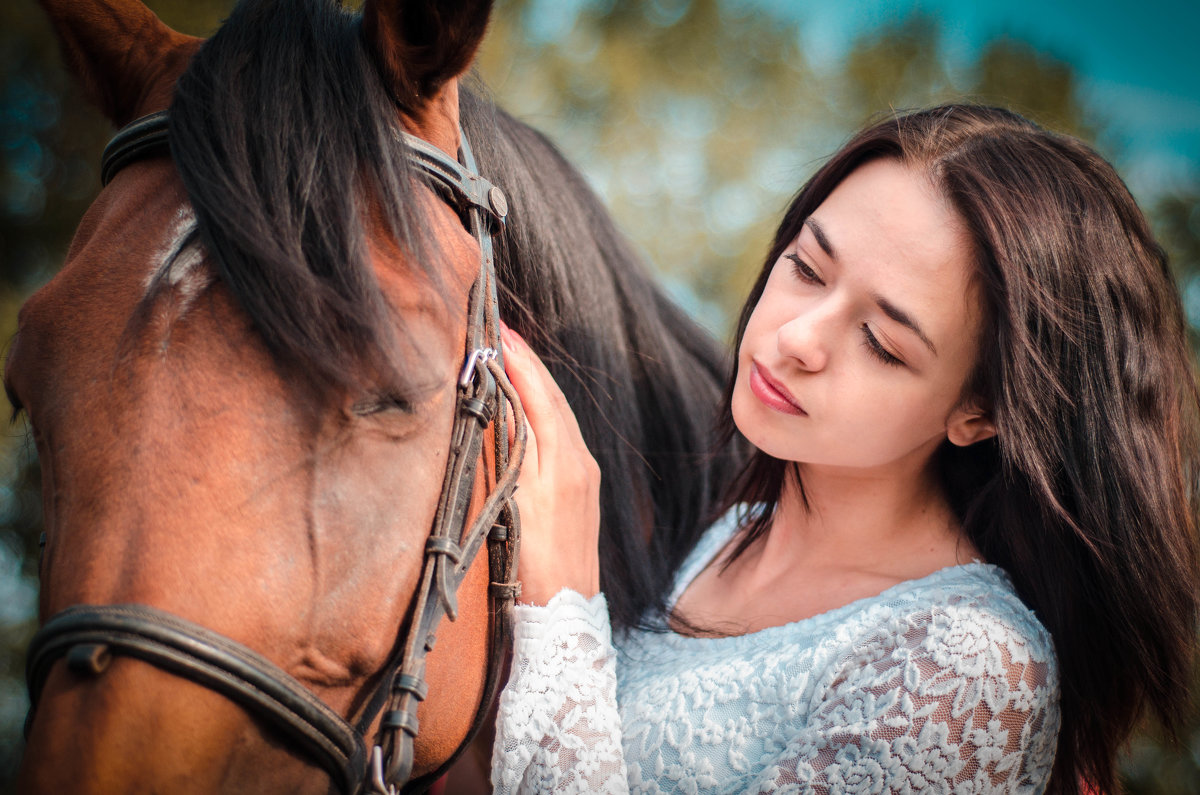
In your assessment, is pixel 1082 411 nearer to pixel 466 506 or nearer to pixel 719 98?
pixel 466 506

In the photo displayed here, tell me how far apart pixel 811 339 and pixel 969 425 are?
35 cm

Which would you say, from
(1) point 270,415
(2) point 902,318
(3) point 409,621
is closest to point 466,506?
(3) point 409,621

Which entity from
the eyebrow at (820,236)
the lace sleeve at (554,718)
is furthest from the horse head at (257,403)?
the eyebrow at (820,236)

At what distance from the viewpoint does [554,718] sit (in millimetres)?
1106

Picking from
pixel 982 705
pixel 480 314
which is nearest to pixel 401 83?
pixel 480 314

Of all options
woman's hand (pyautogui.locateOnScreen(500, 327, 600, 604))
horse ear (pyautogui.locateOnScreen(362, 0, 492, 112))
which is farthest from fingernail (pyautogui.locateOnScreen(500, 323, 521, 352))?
horse ear (pyautogui.locateOnScreen(362, 0, 492, 112))

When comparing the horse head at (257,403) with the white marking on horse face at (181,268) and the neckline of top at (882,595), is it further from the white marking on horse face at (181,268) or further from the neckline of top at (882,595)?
the neckline of top at (882,595)

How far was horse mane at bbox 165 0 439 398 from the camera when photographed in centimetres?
80

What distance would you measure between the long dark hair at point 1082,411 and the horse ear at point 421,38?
2.46 ft

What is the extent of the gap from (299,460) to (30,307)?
0.39 meters

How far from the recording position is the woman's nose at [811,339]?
115 centimetres

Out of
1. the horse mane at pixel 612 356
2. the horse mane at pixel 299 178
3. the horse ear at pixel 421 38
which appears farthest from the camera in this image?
the horse mane at pixel 612 356

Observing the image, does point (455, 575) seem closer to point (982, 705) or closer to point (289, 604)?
point (289, 604)

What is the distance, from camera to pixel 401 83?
100cm
